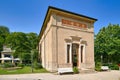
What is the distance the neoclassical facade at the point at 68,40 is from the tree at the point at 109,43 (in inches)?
492

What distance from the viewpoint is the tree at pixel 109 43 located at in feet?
113

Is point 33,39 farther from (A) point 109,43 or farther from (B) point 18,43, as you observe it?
(A) point 109,43

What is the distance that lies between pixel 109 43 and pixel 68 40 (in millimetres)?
17915

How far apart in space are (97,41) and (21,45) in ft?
72.1

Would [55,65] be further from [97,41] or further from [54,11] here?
[97,41]

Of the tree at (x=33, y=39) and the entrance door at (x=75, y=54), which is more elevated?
the tree at (x=33, y=39)

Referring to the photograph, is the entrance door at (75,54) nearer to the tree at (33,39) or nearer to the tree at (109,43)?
the tree at (109,43)

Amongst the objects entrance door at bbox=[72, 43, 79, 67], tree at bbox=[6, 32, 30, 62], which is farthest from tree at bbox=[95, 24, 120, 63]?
tree at bbox=[6, 32, 30, 62]

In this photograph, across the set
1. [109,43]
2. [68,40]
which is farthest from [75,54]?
[109,43]

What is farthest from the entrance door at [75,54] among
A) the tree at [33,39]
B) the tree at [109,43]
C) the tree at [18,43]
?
the tree at [33,39]

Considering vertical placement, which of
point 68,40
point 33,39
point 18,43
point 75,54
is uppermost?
point 33,39

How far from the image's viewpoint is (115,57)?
3750 centimetres

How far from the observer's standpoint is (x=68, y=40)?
2159cm

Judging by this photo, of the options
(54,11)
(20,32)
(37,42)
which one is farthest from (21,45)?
(54,11)
